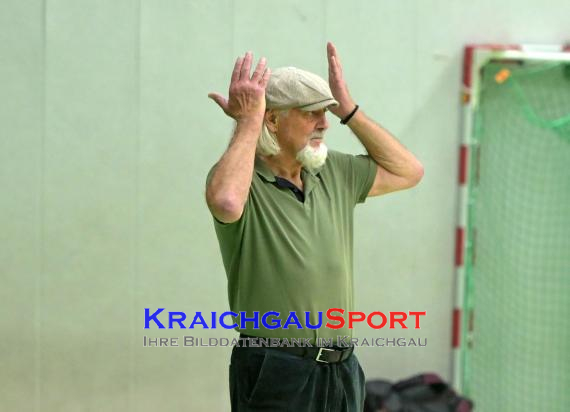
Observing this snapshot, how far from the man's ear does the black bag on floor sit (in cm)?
166

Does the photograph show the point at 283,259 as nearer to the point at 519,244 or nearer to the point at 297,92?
the point at 297,92

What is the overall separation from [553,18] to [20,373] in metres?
2.83

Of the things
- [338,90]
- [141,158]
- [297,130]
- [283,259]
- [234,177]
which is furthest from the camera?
[141,158]

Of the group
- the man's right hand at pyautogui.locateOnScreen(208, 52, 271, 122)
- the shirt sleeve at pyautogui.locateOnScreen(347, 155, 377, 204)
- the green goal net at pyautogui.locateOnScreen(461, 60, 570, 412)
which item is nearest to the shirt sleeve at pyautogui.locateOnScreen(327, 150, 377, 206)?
the shirt sleeve at pyautogui.locateOnScreen(347, 155, 377, 204)

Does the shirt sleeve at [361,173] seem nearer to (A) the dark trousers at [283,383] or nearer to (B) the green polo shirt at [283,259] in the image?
(B) the green polo shirt at [283,259]

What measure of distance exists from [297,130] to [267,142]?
87 mm

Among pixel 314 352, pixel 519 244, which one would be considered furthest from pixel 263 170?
pixel 519 244

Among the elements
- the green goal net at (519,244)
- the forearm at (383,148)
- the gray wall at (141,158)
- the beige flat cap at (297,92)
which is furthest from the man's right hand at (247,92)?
the green goal net at (519,244)

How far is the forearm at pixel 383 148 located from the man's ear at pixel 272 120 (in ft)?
0.71

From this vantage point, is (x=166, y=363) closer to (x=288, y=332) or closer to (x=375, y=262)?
(x=375, y=262)

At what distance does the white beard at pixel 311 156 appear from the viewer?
2.10 m

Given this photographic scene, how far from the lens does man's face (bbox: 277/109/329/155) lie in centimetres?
210

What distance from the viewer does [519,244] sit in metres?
3.73

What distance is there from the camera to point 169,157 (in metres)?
3.33
